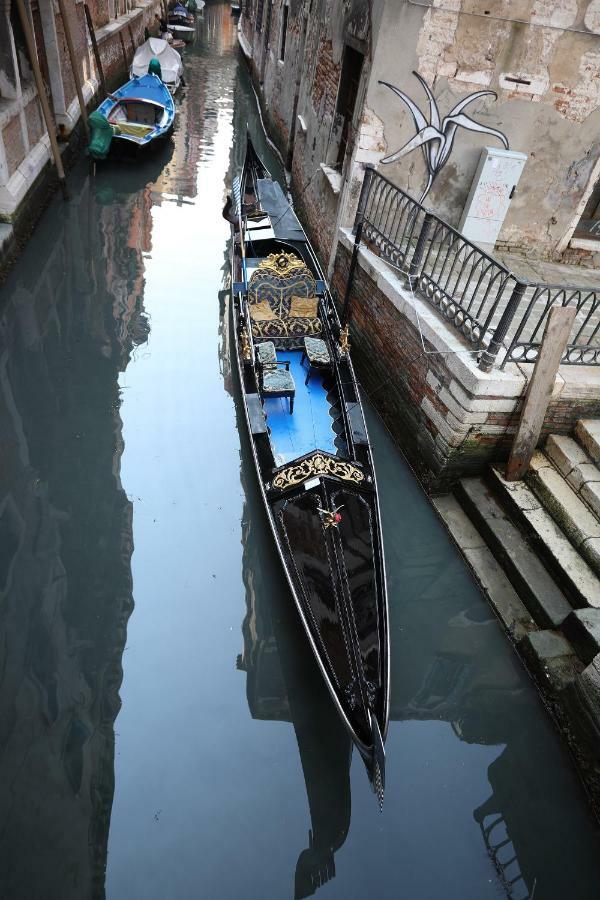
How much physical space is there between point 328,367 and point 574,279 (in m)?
3.05

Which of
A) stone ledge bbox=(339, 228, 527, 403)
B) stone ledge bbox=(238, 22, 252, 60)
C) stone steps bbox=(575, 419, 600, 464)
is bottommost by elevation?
stone ledge bbox=(238, 22, 252, 60)

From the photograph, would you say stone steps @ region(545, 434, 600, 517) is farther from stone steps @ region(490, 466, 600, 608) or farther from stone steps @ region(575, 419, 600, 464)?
stone steps @ region(490, 466, 600, 608)

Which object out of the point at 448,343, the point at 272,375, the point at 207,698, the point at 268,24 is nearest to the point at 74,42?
the point at 268,24

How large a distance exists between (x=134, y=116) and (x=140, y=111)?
16cm

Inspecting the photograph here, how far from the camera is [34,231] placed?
765cm

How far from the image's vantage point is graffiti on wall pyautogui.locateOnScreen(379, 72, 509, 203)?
16.9 feet

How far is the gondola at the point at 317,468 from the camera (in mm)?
2814

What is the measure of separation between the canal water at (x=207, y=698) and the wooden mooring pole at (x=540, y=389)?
808 mm

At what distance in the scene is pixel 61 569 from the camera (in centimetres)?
372

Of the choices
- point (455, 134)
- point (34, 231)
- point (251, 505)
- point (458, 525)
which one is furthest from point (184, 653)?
point (34, 231)

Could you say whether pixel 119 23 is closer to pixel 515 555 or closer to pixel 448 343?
pixel 448 343

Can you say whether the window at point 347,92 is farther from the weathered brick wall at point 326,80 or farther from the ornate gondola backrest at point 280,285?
the ornate gondola backrest at point 280,285

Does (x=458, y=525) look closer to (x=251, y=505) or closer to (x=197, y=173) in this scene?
(x=251, y=505)

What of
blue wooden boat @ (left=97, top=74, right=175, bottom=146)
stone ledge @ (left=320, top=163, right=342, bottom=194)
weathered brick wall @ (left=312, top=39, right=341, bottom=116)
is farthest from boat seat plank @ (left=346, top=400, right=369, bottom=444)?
blue wooden boat @ (left=97, top=74, right=175, bottom=146)
